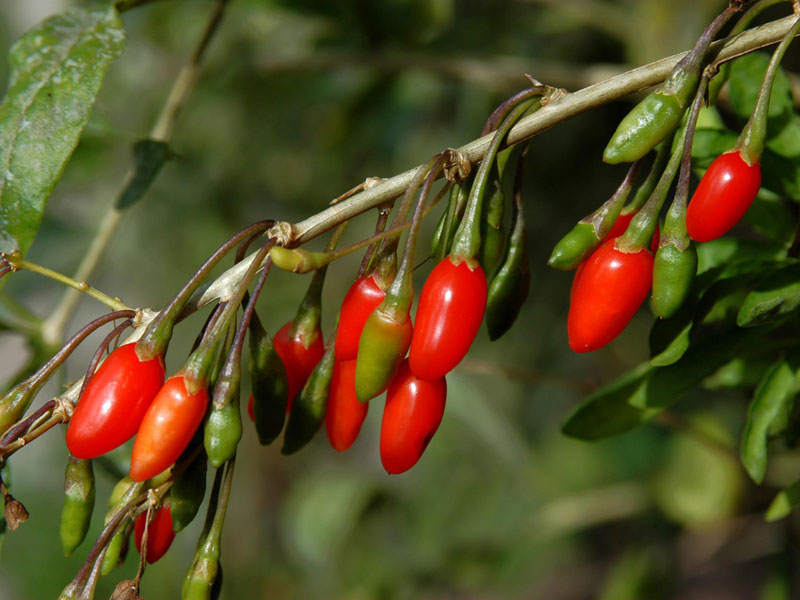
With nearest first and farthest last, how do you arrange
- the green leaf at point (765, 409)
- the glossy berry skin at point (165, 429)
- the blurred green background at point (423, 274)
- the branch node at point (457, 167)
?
the glossy berry skin at point (165, 429) < the branch node at point (457, 167) < the green leaf at point (765, 409) < the blurred green background at point (423, 274)

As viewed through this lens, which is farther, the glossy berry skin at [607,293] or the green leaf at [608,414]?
the green leaf at [608,414]

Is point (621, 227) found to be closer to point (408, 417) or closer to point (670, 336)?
point (670, 336)

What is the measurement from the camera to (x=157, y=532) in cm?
88

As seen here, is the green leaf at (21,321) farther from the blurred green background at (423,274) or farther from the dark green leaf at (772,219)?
the dark green leaf at (772,219)

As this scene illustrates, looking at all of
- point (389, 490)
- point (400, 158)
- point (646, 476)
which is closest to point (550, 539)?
point (646, 476)

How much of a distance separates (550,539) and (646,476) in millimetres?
355

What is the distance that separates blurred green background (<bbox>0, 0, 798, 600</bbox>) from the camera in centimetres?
210

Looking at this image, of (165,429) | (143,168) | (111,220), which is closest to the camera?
(165,429)

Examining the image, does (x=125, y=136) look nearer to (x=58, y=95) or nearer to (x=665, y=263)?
(x=58, y=95)

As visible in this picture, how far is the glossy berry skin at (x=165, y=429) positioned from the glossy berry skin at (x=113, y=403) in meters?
0.03

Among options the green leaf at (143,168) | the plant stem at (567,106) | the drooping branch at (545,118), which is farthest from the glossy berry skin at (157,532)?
the green leaf at (143,168)

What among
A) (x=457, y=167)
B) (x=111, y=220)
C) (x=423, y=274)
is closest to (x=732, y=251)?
(x=457, y=167)

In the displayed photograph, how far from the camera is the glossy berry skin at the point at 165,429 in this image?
77 cm

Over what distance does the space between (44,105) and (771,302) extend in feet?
2.91
